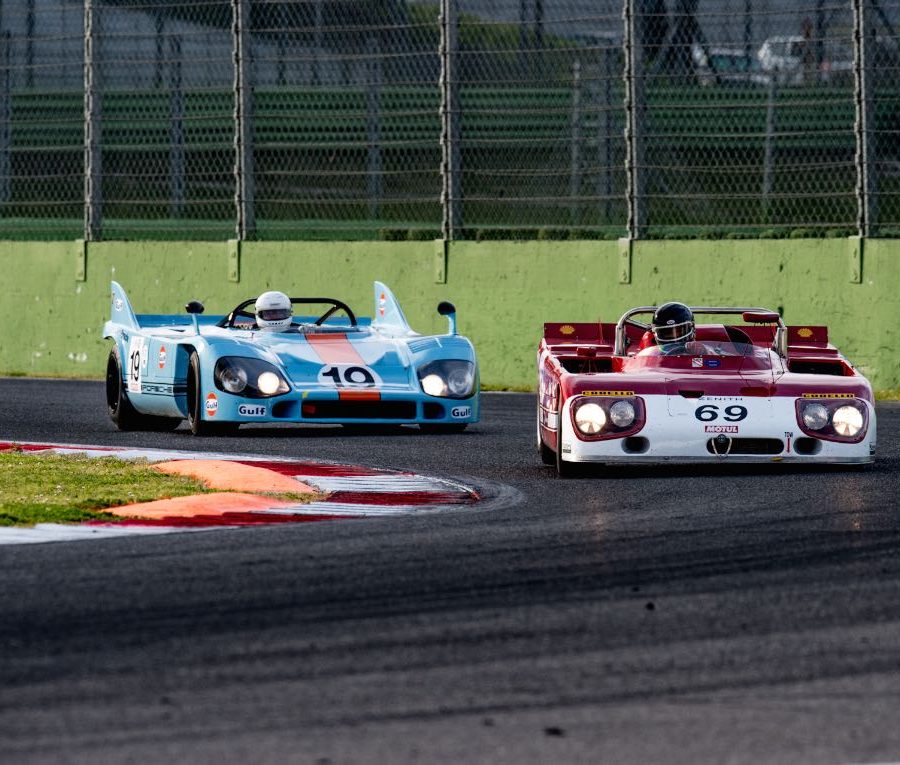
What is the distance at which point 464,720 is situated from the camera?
4312mm

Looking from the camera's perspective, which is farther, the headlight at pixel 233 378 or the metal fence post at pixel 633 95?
the metal fence post at pixel 633 95

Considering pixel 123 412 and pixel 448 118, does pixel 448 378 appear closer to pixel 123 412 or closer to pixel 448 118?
pixel 123 412

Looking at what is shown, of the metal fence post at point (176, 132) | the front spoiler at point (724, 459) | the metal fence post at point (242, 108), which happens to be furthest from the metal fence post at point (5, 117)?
the front spoiler at point (724, 459)

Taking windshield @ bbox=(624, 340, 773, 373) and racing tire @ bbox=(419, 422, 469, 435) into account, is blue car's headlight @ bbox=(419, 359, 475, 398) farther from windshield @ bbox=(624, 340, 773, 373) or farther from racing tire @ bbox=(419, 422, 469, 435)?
windshield @ bbox=(624, 340, 773, 373)

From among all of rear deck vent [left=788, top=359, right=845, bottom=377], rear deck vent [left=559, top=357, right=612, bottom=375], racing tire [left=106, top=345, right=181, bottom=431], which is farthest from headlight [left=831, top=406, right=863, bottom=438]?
racing tire [left=106, top=345, right=181, bottom=431]

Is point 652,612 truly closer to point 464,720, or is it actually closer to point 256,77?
point 464,720

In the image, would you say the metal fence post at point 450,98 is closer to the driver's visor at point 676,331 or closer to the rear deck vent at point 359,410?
the rear deck vent at point 359,410

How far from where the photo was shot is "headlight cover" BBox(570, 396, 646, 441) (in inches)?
373

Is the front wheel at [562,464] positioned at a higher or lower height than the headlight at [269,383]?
lower

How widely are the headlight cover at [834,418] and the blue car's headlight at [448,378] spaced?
3199 mm

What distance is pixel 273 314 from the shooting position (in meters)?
13.0

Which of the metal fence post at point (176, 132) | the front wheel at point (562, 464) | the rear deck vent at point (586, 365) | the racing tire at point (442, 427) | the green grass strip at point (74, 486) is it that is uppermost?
the metal fence post at point (176, 132)

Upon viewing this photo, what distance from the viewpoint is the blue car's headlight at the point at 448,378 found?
12289mm

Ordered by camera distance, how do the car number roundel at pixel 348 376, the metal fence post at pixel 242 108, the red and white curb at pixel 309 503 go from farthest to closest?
the metal fence post at pixel 242 108 < the car number roundel at pixel 348 376 < the red and white curb at pixel 309 503
